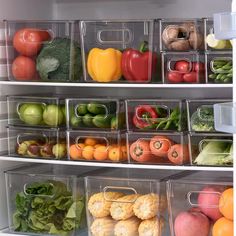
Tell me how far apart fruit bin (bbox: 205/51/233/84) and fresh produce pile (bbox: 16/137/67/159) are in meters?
0.60

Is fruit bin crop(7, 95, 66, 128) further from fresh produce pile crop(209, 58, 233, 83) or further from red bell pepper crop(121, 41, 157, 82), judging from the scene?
fresh produce pile crop(209, 58, 233, 83)

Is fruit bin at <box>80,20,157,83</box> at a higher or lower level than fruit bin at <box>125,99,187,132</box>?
higher

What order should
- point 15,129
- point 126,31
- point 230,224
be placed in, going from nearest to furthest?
point 230,224, point 126,31, point 15,129

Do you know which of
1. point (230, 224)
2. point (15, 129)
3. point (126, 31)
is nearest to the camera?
point (230, 224)

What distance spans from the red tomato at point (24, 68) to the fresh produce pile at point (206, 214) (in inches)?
29.2

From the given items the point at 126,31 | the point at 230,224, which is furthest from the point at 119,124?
the point at 230,224

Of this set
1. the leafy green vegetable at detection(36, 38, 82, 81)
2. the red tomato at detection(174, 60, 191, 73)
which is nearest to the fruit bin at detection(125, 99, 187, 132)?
the red tomato at detection(174, 60, 191, 73)

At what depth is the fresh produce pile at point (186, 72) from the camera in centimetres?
268

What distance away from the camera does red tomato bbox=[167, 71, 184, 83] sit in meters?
2.70

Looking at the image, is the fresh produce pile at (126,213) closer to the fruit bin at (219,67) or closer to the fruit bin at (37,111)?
the fruit bin at (37,111)

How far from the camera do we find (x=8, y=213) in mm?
2980

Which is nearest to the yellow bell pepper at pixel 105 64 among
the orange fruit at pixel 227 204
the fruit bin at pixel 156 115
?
the fruit bin at pixel 156 115

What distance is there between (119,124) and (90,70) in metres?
0.21

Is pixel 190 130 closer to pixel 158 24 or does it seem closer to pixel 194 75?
→ pixel 194 75
